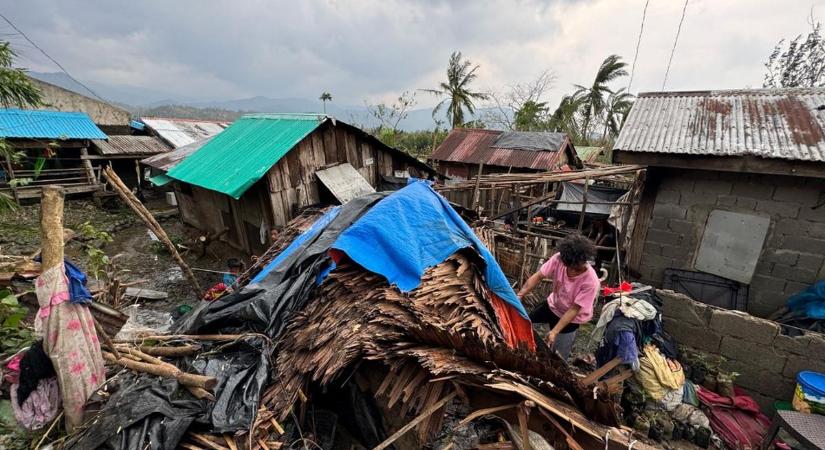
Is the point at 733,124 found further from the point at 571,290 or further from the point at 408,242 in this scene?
the point at 408,242

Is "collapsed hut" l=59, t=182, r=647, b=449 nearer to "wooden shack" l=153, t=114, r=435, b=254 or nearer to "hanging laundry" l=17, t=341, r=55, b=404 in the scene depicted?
"hanging laundry" l=17, t=341, r=55, b=404

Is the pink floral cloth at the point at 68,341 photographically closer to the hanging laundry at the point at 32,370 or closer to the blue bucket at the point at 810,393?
the hanging laundry at the point at 32,370

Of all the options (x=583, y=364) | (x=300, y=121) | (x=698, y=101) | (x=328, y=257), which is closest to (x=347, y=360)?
(x=328, y=257)

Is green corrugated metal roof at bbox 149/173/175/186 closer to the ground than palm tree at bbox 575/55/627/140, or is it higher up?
closer to the ground

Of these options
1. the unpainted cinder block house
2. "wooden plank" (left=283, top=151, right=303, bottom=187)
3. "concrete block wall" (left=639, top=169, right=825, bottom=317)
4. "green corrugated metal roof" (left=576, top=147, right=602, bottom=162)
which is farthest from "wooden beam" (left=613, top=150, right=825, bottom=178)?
"green corrugated metal roof" (left=576, top=147, right=602, bottom=162)

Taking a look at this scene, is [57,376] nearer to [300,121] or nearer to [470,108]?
[300,121]

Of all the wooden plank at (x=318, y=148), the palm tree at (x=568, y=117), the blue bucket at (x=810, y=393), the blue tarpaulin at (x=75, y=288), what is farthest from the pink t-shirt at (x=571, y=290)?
the palm tree at (x=568, y=117)

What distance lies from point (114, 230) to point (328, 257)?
1543 centimetres

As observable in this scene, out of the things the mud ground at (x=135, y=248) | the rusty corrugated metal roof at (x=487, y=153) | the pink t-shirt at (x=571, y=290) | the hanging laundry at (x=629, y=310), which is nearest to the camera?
the pink t-shirt at (x=571, y=290)

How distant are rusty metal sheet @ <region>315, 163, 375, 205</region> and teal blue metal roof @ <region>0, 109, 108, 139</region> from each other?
14.6 m

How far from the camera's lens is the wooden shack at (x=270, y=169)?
888 centimetres

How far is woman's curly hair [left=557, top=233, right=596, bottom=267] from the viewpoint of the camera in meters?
3.81

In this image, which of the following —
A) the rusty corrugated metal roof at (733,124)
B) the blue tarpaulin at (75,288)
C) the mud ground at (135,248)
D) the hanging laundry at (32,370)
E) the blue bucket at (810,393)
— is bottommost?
the mud ground at (135,248)

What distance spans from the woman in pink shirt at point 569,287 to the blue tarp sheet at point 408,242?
50 centimetres
